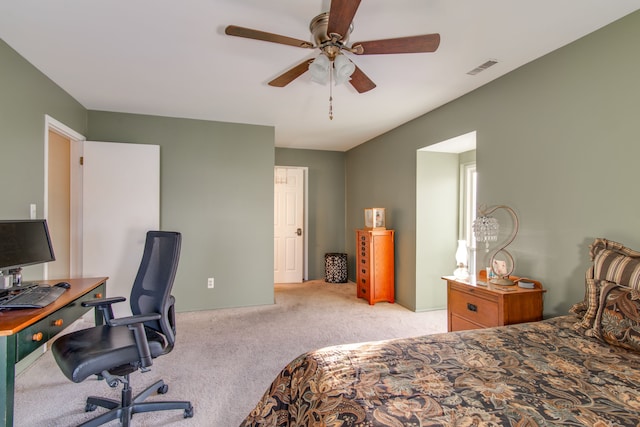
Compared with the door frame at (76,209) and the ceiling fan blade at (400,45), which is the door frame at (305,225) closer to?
the door frame at (76,209)

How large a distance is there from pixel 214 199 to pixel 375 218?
2.19 m

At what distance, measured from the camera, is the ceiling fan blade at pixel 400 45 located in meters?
1.72

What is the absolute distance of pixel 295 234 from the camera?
597 centimetres

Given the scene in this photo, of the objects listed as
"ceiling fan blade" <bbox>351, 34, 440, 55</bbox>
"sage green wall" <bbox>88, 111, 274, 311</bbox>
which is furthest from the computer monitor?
"ceiling fan blade" <bbox>351, 34, 440, 55</bbox>

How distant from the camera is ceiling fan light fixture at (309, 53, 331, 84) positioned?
1905 millimetres

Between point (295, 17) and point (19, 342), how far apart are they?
7.26ft

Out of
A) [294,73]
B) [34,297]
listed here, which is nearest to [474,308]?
[294,73]

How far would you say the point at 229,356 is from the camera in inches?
110

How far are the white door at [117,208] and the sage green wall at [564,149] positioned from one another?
11.5 feet

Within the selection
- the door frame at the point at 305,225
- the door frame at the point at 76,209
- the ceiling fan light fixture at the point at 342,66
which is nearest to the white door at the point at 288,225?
the door frame at the point at 305,225

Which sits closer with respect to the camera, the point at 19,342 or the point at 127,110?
the point at 19,342

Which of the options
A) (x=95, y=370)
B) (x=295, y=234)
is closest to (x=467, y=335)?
(x=95, y=370)

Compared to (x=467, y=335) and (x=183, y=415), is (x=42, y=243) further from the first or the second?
(x=467, y=335)

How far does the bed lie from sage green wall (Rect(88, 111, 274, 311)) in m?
2.88
